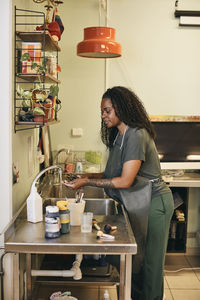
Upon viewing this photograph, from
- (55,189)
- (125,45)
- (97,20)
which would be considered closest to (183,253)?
(55,189)

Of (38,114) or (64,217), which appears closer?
(64,217)

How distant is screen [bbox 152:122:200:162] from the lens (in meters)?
4.05

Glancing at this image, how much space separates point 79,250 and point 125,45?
274cm

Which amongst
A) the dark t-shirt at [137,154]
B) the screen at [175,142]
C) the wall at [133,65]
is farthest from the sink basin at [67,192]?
the screen at [175,142]

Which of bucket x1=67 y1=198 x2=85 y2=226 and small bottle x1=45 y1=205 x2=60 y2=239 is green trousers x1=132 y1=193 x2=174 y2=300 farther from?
small bottle x1=45 y1=205 x2=60 y2=239

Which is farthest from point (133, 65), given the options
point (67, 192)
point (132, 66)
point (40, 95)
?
point (40, 95)

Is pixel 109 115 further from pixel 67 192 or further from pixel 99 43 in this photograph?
pixel 67 192

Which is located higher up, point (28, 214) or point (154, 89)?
point (154, 89)

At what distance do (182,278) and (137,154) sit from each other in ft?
5.81

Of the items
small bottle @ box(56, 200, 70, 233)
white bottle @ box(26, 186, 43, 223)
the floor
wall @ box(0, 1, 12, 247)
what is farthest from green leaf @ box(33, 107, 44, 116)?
the floor

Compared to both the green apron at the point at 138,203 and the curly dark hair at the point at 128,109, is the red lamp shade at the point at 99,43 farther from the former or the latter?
the green apron at the point at 138,203

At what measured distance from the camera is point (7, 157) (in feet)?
6.86

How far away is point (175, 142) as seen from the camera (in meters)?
4.05

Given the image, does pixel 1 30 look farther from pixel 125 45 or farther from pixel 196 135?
pixel 196 135
